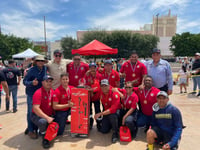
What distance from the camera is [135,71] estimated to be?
12.8 ft

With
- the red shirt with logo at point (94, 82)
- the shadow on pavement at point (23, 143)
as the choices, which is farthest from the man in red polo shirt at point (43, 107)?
the red shirt with logo at point (94, 82)

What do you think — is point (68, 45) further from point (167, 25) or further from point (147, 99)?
point (167, 25)

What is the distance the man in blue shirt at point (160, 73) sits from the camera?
148 inches

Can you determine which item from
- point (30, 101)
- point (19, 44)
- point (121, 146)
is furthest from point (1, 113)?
point (19, 44)

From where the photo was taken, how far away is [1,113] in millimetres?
5379

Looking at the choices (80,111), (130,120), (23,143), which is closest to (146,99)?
(130,120)

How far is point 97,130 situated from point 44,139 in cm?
134

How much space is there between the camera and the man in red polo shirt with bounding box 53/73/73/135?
3.44 meters

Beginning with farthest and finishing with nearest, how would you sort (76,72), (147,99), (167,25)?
(167,25), (76,72), (147,99)

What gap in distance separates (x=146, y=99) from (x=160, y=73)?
763 millimetres

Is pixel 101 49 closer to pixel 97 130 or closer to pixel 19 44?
pixel 97 130

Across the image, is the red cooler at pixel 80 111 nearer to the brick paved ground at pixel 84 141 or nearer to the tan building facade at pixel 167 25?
Answer: the brick paved ground at pixel 84 141

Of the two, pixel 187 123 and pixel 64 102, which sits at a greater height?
pixel 64 102

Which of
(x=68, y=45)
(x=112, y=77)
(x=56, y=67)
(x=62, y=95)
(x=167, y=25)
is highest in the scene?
(x=167, y=25)
